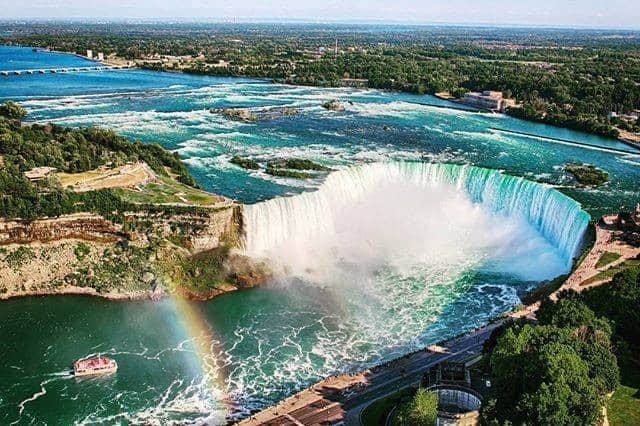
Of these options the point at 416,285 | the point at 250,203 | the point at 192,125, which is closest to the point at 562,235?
the point at 416,285

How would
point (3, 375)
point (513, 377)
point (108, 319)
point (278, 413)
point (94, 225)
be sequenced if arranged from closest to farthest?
1. point (513, 377)
2. point (278, 413)
3. point (3, 375)
4. point (108, 319)
5. point (94, 225)

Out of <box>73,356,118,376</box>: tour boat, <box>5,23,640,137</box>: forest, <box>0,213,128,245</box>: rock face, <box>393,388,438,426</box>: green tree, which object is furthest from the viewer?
<box>5,23,640,137</box>: forest

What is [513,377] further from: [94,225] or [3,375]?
[94,225]

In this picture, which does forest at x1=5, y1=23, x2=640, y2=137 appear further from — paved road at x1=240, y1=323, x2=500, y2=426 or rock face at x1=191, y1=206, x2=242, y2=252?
A: paved road at x1=240, y1=323, x2=500, y2=426

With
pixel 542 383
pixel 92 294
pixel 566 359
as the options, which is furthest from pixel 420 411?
pixel 92 294

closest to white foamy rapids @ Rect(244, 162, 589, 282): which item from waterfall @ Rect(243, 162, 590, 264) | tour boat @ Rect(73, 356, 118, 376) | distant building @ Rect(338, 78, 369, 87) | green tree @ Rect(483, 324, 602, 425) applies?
waterfall @ Rect(243, 162, 590, 264)

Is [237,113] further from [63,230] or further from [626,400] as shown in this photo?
[626,400]
